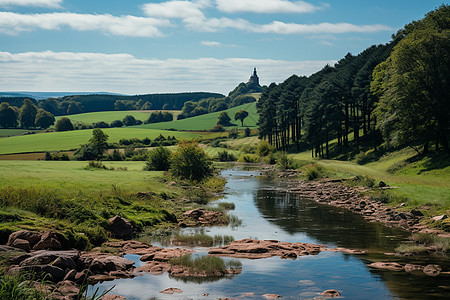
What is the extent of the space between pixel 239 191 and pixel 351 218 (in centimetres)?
2032

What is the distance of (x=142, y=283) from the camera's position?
1870 cm

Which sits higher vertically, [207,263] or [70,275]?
[70,275]

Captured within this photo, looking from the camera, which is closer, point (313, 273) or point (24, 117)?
point (313, 273)

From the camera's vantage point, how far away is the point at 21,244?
19.8m

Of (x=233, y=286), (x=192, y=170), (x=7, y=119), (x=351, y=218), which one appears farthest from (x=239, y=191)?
(x=7, y=119)

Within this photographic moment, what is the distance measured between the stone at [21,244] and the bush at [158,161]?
51.4 meters

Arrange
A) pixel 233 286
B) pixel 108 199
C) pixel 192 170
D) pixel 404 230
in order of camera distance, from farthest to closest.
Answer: pixel 192 170 < pixel 108 199 < pixel 404 230 < pixel 233 286

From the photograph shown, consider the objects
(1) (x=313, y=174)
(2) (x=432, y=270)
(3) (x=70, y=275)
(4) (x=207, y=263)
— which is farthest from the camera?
(1) (x=313, y=174)

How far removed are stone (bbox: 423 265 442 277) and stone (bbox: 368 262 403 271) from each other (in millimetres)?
1118

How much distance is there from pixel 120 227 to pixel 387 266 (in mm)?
16607

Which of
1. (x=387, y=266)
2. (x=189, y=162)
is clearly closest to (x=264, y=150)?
(x=189, y=162)

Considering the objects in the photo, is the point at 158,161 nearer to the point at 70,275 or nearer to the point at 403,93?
the point at 403,93

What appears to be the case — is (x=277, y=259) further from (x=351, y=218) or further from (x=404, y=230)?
(x=351, y=218)

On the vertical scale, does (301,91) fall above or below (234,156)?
above
